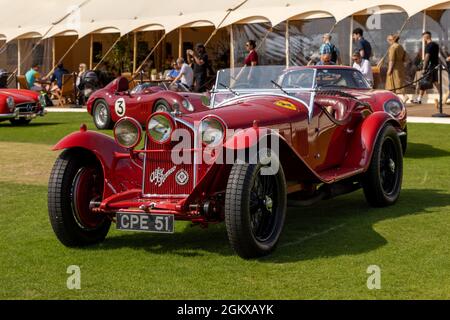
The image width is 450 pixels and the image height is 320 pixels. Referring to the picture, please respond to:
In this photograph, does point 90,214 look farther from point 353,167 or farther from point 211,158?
point 353,167

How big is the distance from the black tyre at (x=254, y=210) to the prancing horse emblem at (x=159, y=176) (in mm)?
754

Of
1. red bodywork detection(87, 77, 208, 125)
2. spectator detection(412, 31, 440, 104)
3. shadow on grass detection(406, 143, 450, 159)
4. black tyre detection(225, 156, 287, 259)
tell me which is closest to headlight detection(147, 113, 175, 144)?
black tyre detection(225, 156, 287, 259)

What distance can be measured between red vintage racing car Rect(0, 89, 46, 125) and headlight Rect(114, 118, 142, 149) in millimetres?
12672

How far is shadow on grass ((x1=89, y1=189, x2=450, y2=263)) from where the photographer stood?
6012 mm

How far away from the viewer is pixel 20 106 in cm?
1859

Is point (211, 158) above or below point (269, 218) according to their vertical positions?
above

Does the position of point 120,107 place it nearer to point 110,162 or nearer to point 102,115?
point 102,115

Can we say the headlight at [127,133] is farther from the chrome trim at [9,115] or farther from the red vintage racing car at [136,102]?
the chrome trim at [9,115]

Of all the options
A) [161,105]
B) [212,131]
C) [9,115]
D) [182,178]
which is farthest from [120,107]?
[212,131]

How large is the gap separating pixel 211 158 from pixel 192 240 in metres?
0.83

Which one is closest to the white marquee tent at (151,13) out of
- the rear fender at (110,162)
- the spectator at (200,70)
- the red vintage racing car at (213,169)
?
the spectator at (200,70)

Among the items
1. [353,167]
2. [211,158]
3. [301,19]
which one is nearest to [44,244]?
[211,158]

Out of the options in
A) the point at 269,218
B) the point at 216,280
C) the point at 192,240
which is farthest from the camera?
the point at 192,240

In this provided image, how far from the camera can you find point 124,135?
6363 millimetres
